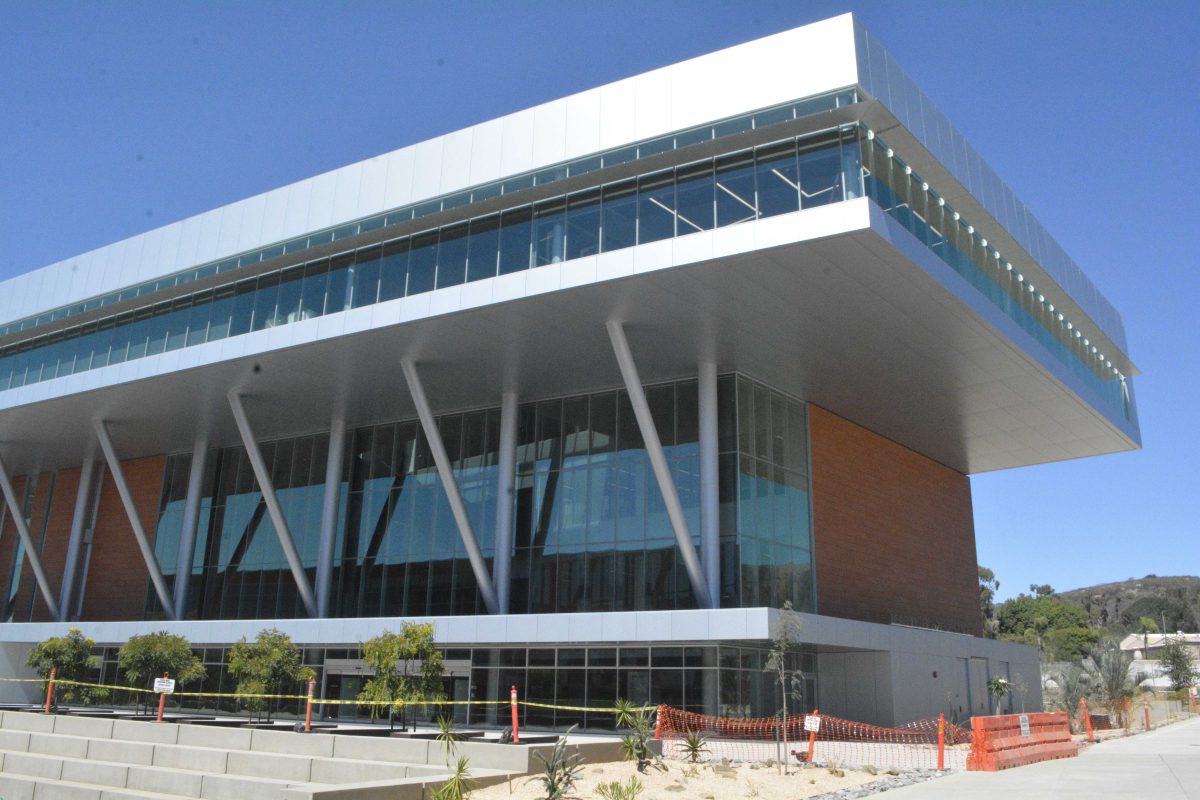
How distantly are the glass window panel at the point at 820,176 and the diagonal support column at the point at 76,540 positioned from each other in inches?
1438

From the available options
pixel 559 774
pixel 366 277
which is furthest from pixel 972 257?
pixel 559 774

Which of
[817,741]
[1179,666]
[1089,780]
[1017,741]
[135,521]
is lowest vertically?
[817,741]

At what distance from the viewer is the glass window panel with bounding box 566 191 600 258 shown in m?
25.3

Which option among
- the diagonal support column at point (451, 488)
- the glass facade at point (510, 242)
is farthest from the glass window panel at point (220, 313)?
the diagonal support column at point (451, 488)

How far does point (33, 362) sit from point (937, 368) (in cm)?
3303

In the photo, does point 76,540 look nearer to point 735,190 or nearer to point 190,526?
point 190,526

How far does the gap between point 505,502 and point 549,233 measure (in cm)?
984

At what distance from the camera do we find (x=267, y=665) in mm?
27078

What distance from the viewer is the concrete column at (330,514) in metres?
35.1

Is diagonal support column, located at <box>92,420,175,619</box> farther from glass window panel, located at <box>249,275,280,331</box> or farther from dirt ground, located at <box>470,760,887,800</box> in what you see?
dirt ground, located at <box>470,760,887,800</box>

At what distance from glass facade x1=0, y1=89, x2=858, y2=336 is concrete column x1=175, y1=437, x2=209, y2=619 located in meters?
7.39

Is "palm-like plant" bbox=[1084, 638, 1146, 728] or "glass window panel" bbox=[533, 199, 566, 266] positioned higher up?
"glass window panel" bbox=[533, 199, 566, 266]

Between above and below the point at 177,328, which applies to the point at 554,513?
below

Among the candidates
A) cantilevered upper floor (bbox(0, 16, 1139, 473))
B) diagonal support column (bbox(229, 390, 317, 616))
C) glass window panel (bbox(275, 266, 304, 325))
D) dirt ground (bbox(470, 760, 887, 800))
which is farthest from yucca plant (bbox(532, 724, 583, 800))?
diagonal support column (bbox(229, 390, 317, 616))
